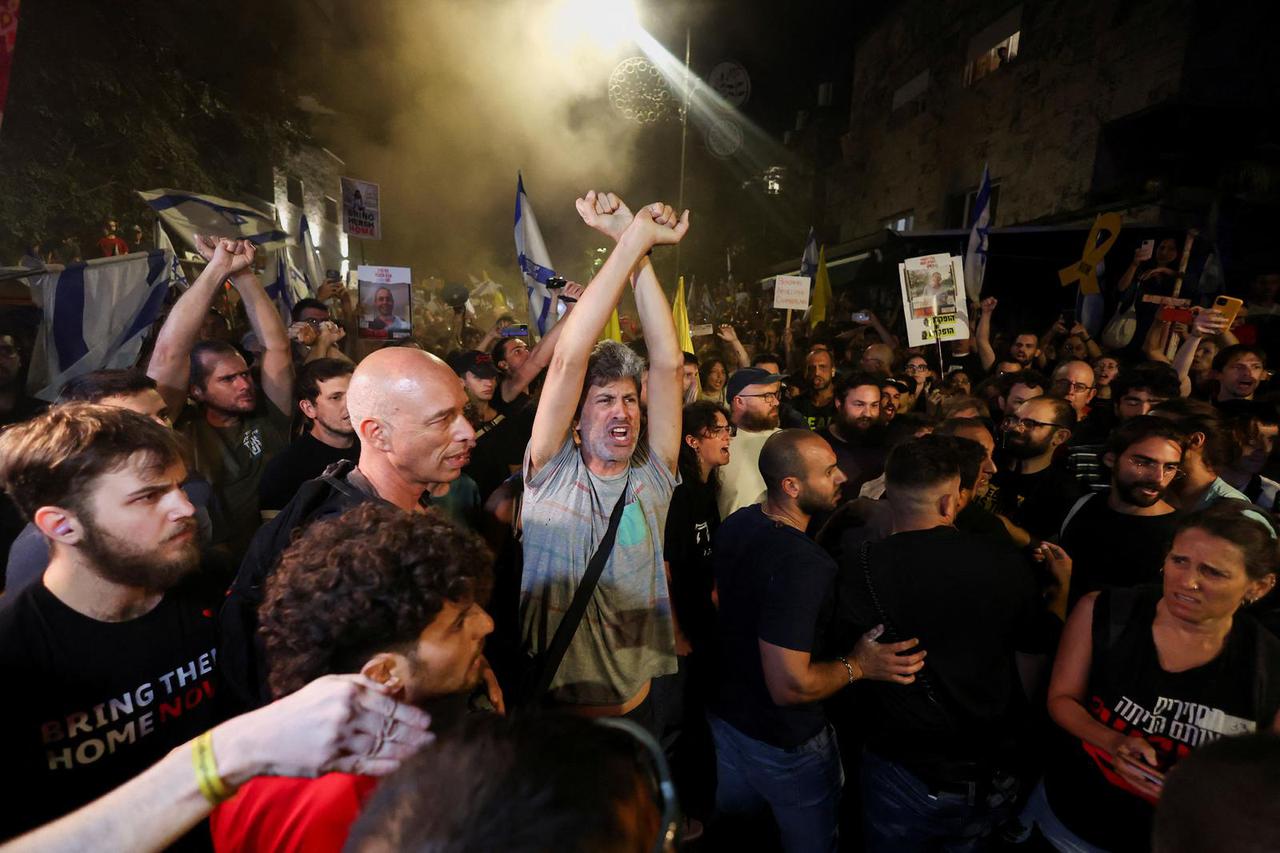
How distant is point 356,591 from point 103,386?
2.45m

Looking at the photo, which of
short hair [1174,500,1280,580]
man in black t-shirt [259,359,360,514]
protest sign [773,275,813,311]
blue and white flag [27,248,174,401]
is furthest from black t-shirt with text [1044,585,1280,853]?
protest sign [773,275,813,311]

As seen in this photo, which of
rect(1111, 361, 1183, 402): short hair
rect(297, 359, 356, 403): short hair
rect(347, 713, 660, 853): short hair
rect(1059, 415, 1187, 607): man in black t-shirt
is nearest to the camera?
rect(347, 713, 660, 853): short hair

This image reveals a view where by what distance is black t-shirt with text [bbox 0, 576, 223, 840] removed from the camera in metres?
1.58

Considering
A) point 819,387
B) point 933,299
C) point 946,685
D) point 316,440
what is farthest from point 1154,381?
point 316,440

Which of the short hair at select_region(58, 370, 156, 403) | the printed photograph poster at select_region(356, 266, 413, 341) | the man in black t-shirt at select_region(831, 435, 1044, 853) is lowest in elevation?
the man in black t-shirt at select_region(831, 435, 1044, 853)

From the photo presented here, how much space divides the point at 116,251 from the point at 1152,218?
623 inches

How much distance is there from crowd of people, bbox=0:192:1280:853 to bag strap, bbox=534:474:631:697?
0.05 feet

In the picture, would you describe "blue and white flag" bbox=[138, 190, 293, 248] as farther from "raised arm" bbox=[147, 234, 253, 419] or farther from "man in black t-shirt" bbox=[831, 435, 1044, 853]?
"man in black t-shirt" bbox=[831, 435, 1044, 853]

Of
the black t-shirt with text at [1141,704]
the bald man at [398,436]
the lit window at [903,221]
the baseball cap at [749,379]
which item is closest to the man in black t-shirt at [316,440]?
the bald man at [398,436]

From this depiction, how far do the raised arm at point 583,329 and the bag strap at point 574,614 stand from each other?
0.43 metres

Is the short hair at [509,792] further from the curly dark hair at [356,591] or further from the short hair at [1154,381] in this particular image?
the short hair at [1154,381]

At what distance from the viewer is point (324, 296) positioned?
25.1 feet

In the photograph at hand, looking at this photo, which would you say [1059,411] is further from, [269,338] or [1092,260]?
[1092,260]

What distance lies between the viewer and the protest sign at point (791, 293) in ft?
30.4
